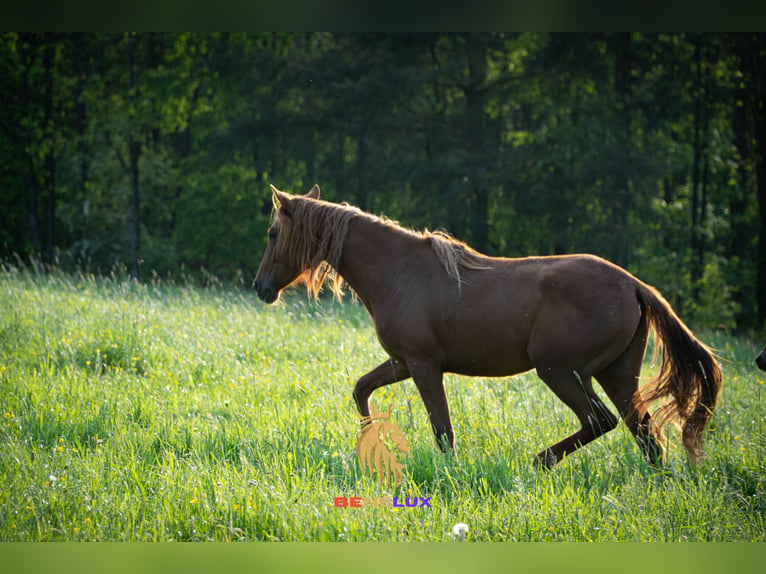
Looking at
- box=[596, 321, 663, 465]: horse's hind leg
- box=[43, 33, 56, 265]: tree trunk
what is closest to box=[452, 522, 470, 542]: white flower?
box=[596, 321, 663, 465]: horse's hind leg

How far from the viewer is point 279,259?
449cm

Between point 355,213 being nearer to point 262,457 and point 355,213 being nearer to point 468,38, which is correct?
point 262,457

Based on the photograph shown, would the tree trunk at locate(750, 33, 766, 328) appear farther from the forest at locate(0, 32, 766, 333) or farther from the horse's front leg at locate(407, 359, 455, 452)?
the horse's front leg at locate(407, 359, 455, 452)

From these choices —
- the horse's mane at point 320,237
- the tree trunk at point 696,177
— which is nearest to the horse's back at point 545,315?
the horse's mane at point 320,237

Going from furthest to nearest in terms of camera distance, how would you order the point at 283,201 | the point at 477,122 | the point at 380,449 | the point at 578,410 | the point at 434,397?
the point at 477,122 → the point at 283,201 → the point at 434,397 → the point at 578,410 → the point at 380,449

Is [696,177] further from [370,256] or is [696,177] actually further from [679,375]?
[370,256]

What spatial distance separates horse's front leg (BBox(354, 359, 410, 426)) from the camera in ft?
14.4

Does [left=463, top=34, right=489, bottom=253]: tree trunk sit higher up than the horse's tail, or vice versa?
[left=463, top=34, right=489, bottom=253]: tree trunk

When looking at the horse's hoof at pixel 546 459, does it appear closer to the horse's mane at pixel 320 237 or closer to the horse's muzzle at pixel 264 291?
the horse's mane at pixel 320 237

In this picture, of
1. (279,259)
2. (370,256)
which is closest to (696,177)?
(370,256)

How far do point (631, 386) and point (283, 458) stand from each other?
2.28m

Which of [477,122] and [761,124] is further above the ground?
[477,122]

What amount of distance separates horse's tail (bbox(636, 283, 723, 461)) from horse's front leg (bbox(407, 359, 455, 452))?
124 centimetres

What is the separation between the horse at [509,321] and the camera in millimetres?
3984
